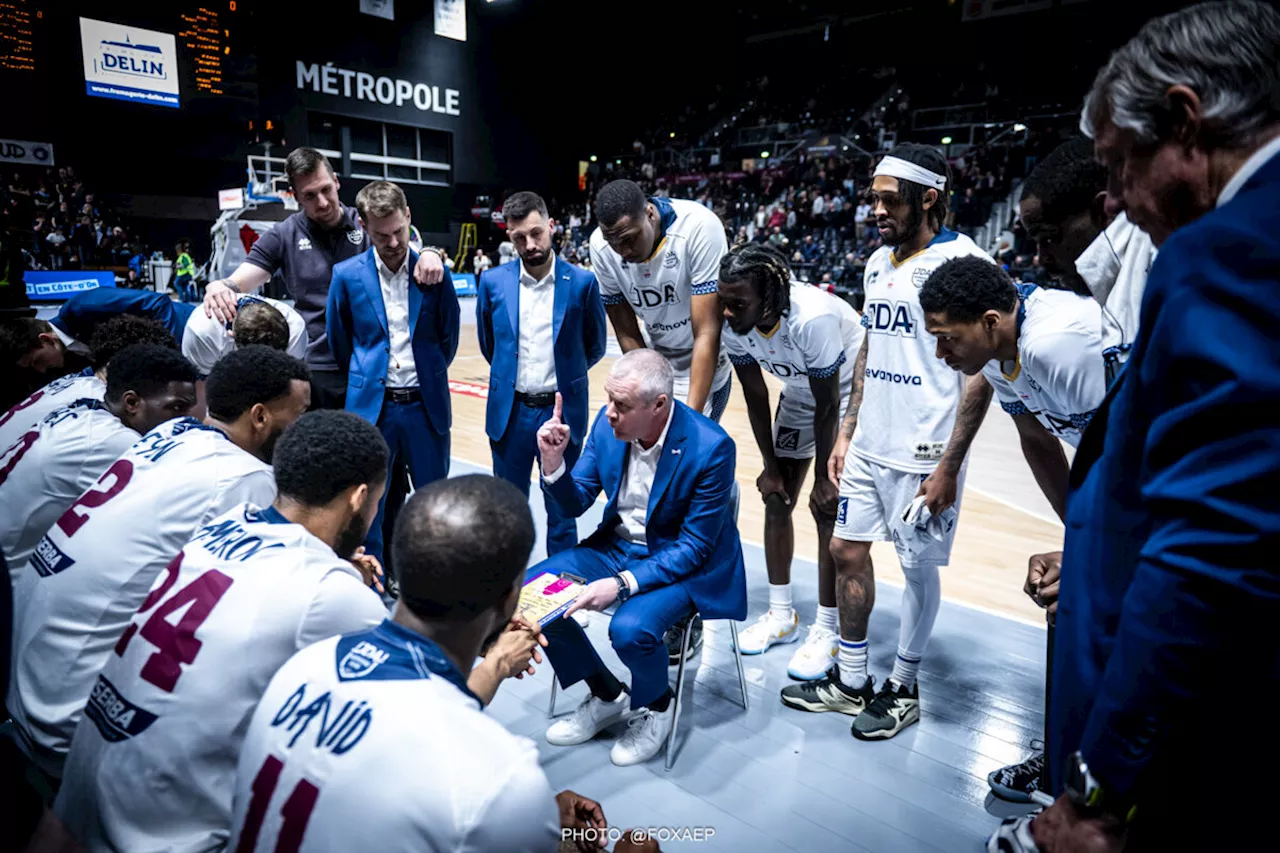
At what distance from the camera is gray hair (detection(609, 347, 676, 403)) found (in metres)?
2.61

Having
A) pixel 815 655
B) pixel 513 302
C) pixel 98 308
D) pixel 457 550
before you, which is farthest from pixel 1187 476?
pixel 98 308

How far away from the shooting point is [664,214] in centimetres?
338

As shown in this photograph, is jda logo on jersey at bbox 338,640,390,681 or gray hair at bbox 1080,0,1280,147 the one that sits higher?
gray hair at bbox 1080,0,1280,147

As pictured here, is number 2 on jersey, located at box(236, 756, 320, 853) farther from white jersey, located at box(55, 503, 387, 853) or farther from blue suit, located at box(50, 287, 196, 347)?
blue suit, located at box(50, 287, 196, 347)

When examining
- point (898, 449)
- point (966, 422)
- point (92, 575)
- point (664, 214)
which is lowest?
point (92, 575)

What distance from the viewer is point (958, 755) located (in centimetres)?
264

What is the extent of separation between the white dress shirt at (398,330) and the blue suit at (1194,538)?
3034 mm

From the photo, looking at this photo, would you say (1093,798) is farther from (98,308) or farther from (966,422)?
(98,308)

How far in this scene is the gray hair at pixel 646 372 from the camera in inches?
103

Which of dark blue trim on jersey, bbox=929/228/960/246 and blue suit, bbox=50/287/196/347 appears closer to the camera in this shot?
dark blue trim on jersey, bbox=929/228/960/246

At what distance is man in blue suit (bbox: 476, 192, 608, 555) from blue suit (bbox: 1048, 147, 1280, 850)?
2783mm

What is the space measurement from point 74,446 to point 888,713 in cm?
269

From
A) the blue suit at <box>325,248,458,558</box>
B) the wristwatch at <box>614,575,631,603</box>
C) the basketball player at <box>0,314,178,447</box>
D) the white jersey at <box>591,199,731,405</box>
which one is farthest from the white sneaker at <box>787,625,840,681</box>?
the basketball player at <box>0,314,178,447</box>

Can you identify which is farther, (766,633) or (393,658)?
(766,633)
